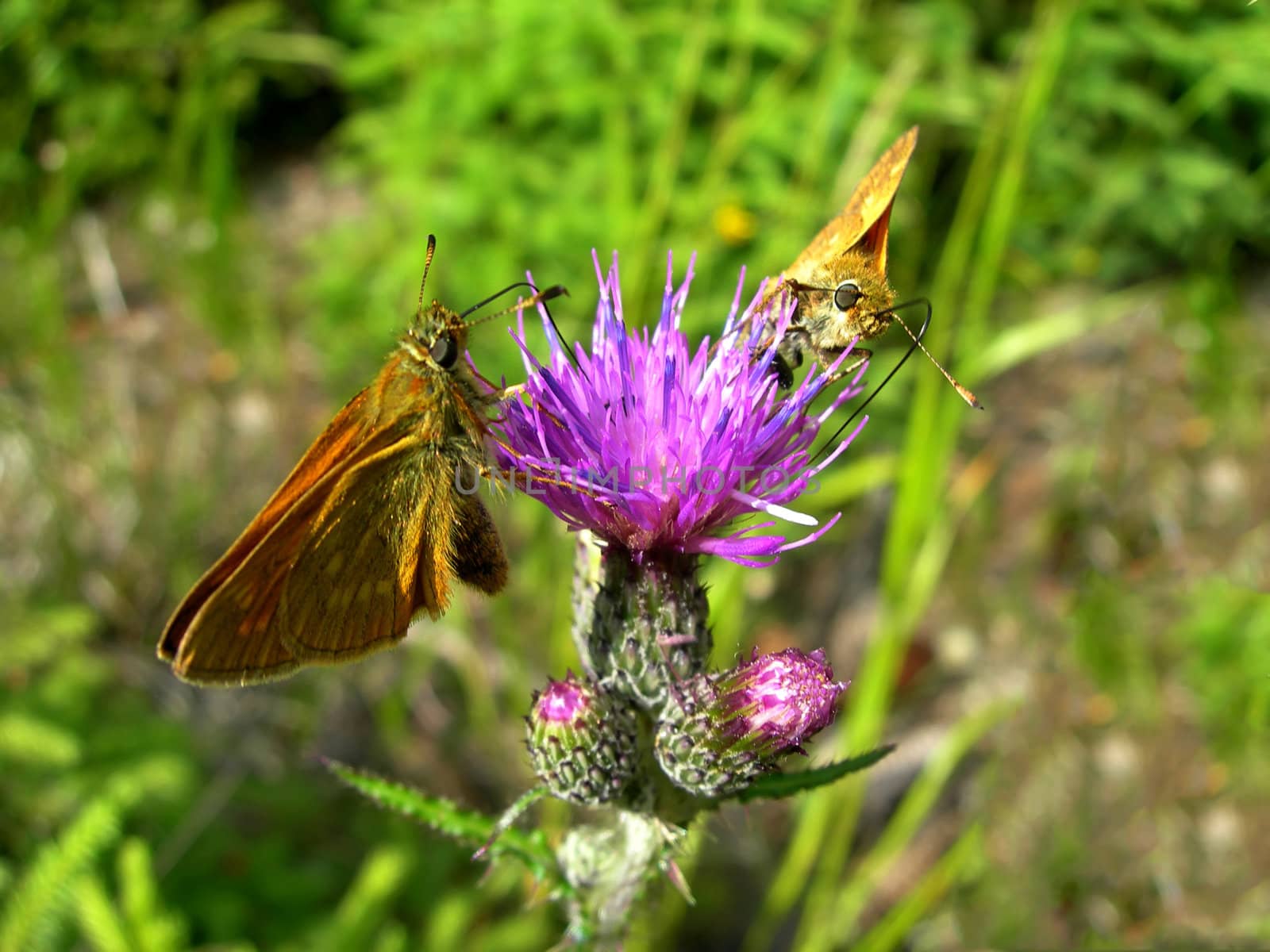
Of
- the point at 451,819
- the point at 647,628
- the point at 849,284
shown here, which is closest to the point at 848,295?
the point at 849,284

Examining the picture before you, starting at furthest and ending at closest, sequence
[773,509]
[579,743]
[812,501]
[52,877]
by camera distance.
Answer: [812,501], [52,877], [579,743], [773,509]

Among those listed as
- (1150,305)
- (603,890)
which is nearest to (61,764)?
(603,890)

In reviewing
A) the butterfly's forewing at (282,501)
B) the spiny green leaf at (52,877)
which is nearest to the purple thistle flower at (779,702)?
the butterfly's forewing at (282,501)

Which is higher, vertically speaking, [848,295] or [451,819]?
[848,295]

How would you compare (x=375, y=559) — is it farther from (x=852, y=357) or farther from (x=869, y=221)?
(x=869, y=221)

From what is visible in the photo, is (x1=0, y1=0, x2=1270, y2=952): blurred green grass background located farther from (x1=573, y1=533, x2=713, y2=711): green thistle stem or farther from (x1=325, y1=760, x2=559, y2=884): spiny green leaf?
(x1=573, y1=533, x2=713, y2=711): green thistle stem

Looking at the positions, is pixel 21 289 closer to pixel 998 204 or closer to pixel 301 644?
pixel 301 644

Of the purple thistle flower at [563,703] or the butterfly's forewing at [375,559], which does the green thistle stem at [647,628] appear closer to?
the purple thistle flower at [563,703]
